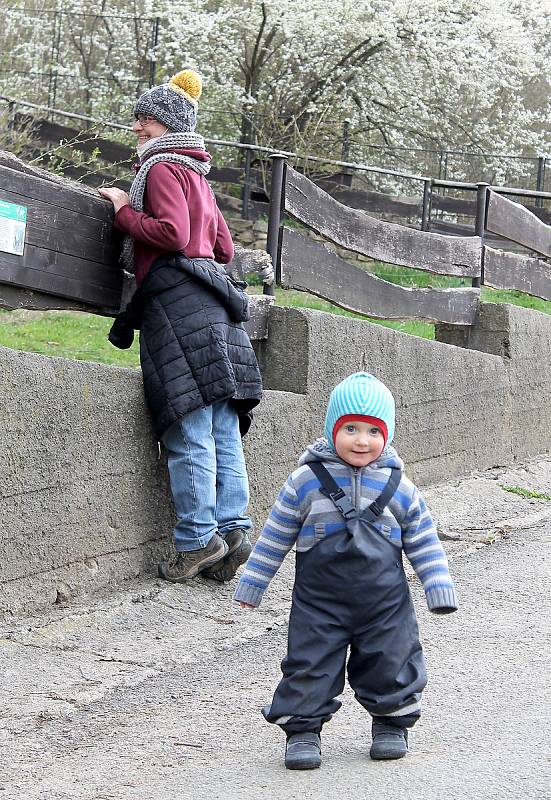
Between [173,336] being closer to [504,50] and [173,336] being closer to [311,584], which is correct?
[311,584]

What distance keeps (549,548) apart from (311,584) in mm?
2912

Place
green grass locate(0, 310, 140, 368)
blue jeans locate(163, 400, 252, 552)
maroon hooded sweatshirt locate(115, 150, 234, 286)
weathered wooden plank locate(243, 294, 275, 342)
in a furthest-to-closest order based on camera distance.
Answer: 1. green grass locate(0, 310, 140, 368)
2. weathered wooden plank locate(243, 294, 275, 342)
3. blue jeans locate(163, 400, 252, 552)
4. maroon hooded sweatshirt locate(115, 150, 234, 286)

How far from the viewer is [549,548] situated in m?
5.84

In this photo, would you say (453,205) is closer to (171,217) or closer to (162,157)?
(162,157)

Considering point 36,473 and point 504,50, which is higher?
point 504,50

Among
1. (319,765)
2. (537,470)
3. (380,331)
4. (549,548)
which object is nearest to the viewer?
(319,765)

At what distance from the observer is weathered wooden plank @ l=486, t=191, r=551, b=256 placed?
834 centimetres

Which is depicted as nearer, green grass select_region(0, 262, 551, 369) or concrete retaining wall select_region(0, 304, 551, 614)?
concrete retaining wall select_region(0, 304, 551, 614)

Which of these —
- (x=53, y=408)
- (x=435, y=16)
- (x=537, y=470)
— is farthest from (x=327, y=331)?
(x=435, y=16)

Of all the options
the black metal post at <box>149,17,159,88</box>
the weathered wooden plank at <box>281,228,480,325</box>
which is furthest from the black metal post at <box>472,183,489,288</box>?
the black metal post at <box>149,17,159,88</box>

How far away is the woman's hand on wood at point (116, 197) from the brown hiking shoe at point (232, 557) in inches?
55.5

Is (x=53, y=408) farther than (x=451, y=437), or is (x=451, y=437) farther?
(x=451, y=437)

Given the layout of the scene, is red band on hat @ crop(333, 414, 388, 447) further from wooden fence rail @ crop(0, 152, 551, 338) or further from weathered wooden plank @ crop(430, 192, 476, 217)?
weathered wooden plank @ crop(430, 192, 476, 217)

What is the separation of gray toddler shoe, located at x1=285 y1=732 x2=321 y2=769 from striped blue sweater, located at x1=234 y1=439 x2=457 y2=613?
0.39 metres
